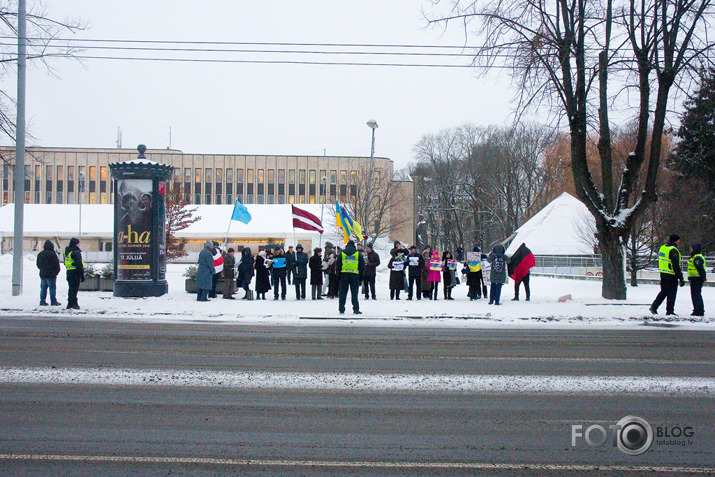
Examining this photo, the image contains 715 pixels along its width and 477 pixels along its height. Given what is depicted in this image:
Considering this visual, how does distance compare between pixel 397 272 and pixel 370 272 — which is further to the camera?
pixel 370 272

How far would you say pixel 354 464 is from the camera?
15.4 feet

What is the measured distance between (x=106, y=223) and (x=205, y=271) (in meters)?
37.6

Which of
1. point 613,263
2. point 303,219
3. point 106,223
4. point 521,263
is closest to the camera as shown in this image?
point 613,263

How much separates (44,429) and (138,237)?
555 inches

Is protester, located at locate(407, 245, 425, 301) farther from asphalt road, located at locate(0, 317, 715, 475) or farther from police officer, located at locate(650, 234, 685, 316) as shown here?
asphalt road, located at locate(0, 317, 715, 475)

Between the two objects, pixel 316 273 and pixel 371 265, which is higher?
pixel 371 265

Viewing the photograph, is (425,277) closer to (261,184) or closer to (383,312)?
(383,312)

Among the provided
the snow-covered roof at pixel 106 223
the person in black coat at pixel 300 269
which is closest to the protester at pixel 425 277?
the person in black coat at pixel 300 269

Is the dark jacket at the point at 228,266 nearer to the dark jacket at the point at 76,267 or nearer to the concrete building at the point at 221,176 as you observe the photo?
the dark jacket at the point at 76,267

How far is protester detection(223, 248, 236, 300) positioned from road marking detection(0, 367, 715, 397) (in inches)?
439

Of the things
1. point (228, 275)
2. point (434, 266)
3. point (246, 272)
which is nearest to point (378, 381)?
point (434, 266)

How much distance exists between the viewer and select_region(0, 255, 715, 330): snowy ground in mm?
14242

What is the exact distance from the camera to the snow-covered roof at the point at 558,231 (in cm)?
4350

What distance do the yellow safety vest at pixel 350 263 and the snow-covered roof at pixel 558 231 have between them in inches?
1174
